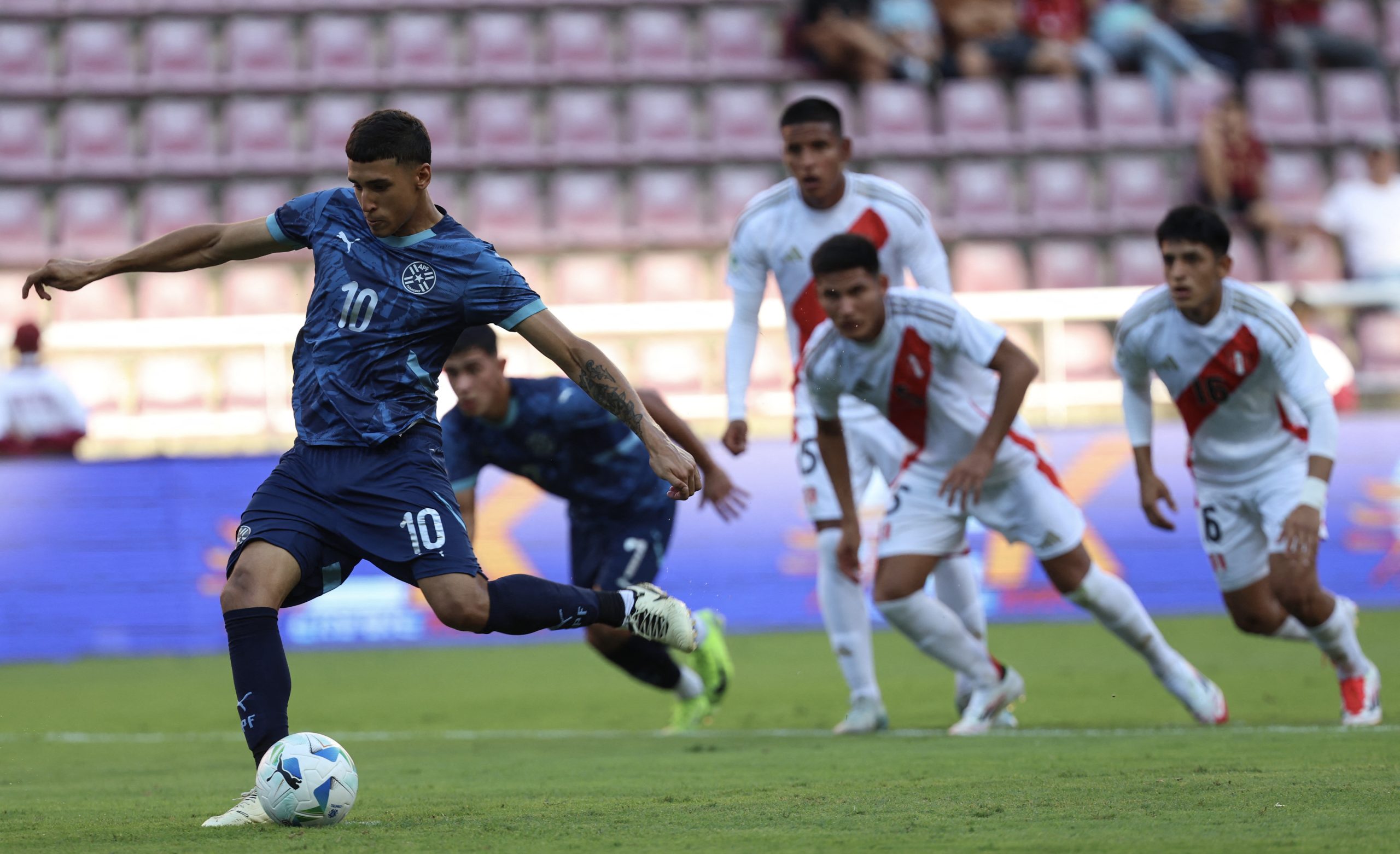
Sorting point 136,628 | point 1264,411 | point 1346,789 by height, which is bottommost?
point 136,628

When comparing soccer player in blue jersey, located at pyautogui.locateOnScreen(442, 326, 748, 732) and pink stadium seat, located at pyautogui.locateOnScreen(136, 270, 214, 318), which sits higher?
pink stadium seat, located at pyautogui.locateOnScreen(136, 270, 214, 318)

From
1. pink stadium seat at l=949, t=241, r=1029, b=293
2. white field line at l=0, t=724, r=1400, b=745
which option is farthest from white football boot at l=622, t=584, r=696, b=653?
pink stadium seat at l=949, t=241, r=1029, b=293

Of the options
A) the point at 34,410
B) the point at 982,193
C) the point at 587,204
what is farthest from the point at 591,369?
the point at 982,193

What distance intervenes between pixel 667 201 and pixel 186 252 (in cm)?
1187

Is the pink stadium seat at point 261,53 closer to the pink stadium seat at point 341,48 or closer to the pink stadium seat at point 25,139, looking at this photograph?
the pink stadium seat at point 341,48

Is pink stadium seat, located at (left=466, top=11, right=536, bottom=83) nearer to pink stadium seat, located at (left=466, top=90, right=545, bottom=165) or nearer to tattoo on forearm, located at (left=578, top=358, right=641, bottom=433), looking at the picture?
pink stadium seat, located at (left=466, top=90, right=545, bottom=165)

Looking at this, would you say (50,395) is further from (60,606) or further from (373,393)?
(373,393)

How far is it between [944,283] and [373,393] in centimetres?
359

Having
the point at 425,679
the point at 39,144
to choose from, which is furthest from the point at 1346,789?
the point at 39,144

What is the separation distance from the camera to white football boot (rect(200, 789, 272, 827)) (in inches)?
179

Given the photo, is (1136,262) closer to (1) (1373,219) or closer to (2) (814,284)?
(1) (1373,219)

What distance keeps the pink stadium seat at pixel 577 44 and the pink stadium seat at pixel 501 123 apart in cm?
49

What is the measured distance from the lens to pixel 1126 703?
8.29 m

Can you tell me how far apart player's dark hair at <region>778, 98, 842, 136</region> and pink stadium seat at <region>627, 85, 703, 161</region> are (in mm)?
9351
